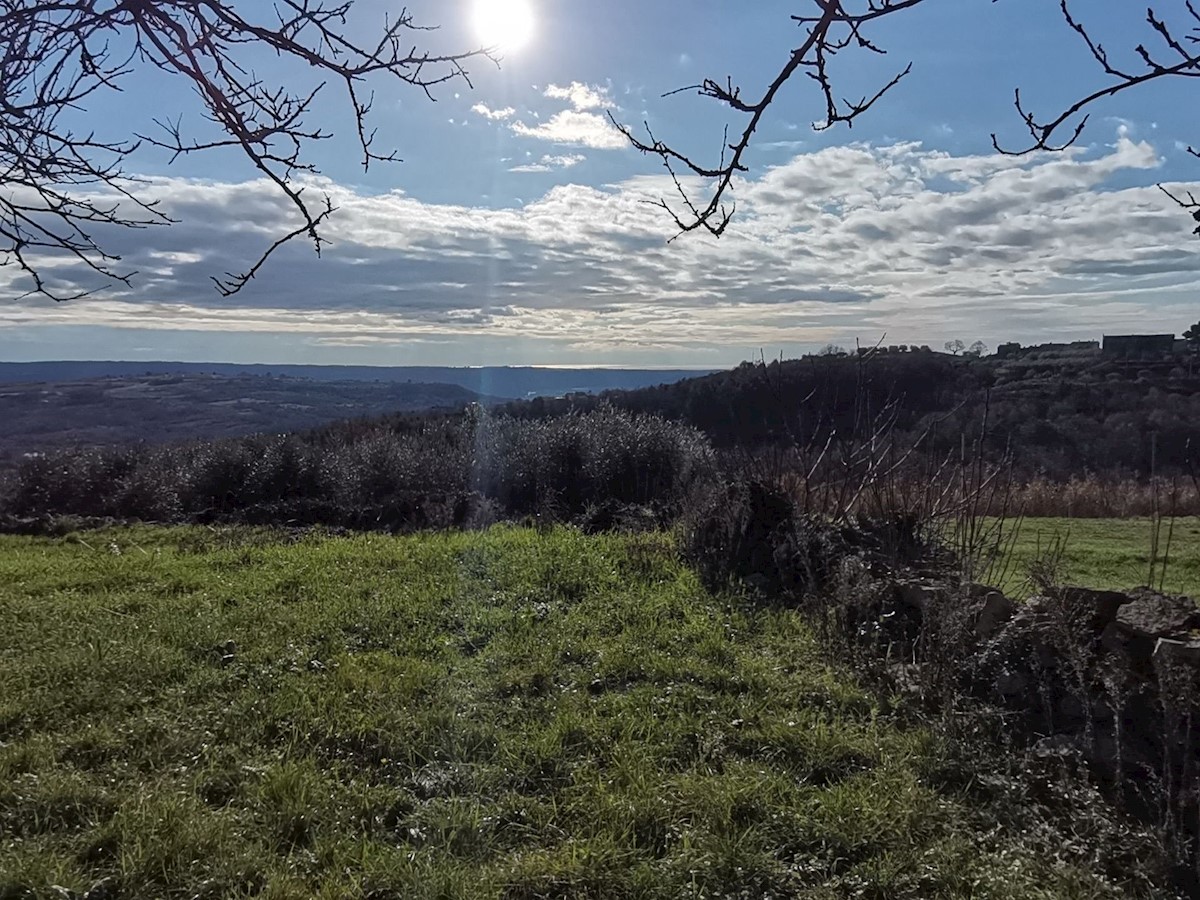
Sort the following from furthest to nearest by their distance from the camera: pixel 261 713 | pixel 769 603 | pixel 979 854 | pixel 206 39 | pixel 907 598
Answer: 1. pixel 769 603
2. pixel 907 598
3. pixel 261 713
4. pixel 979 854
5. pixel 206 39

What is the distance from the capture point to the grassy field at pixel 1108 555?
5528 millimetres

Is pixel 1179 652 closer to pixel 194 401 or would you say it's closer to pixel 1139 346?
pixel 1139 346

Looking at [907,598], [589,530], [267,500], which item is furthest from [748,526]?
[267,500]

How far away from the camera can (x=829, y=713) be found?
411cm

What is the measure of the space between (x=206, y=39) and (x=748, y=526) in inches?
211

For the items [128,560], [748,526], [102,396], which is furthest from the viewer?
[102,396]

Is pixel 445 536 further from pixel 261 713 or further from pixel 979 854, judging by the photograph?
pixel 979 854

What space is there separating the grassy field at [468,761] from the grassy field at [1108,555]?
61.8 inches

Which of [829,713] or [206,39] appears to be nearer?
[206,39]

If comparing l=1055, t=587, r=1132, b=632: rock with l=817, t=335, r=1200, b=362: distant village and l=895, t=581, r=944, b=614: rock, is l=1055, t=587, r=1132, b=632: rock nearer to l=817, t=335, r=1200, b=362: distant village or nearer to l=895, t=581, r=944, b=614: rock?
l=895, t=581, r=944, b=614: rock

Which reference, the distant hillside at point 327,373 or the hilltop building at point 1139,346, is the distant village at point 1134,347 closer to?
the hilltop building at point 1139,346

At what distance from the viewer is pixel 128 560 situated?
7.85 metres

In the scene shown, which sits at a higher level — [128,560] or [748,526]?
[748,526]

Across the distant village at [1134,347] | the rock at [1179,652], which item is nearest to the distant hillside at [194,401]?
the distant village at [1134,347]
